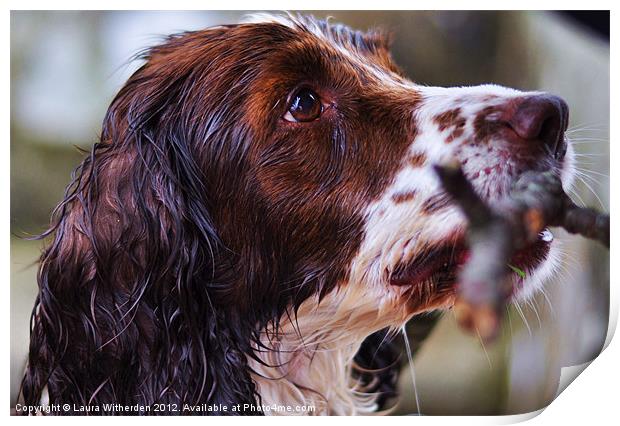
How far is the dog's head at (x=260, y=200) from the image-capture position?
1.60m

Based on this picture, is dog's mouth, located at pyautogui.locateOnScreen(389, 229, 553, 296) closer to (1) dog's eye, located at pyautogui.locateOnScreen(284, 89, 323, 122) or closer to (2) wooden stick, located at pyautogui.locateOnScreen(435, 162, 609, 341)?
(2) wooden stick, located at pyautogui.locateOnScreen(435, 162, 609, 341)

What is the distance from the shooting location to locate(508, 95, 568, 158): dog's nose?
5.17 feet

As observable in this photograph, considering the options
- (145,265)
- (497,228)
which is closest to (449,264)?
(497,228)

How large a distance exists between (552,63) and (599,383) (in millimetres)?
970

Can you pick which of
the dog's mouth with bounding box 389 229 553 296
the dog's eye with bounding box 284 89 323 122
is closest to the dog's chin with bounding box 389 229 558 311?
the dog's mouth with bounding box 389 229 553 296

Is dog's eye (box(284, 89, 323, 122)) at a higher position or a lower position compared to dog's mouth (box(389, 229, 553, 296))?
higher

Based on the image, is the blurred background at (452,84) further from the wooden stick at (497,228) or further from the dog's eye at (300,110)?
the dog's eye at (300,110)

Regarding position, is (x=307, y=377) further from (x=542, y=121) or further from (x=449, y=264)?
(x=542, y=121)

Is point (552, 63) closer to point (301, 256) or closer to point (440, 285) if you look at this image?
point (440, 285)

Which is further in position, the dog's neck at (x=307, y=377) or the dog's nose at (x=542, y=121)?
the dog's neck at (x=307, y=377)

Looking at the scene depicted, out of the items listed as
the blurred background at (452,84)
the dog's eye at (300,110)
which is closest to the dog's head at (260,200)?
the dog's eye at (300,110)

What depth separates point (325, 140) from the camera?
5.32 feet

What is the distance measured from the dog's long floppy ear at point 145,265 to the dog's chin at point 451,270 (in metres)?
0.49
